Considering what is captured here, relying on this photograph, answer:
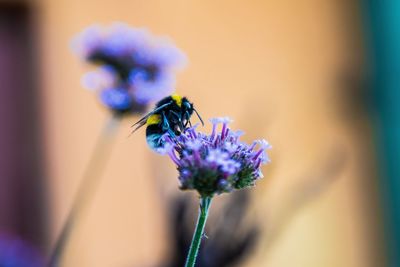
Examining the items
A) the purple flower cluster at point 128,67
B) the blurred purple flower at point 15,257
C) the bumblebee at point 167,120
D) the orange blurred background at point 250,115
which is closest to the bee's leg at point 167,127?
the bumblebee at point 167,120

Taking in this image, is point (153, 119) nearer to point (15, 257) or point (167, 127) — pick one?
point (167, 127)

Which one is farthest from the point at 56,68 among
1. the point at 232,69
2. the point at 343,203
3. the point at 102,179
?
the point at 343,203

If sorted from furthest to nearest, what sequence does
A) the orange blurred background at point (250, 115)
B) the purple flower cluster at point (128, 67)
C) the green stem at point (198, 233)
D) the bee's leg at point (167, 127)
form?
the orange blurred background at point (250, 115), the purple flower cluster at point (128, 67), the bee's leg at point (167, 127), the green stem at point (198, 233)

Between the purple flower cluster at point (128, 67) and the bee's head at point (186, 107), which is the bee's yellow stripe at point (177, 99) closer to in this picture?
the bee's head at point (186, 107)

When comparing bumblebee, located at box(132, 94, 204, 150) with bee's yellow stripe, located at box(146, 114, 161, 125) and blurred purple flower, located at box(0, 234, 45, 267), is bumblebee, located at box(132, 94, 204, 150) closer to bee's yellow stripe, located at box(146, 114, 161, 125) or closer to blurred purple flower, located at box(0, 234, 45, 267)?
bee's yellow stripe, located at box(146, 114, 161, 125)

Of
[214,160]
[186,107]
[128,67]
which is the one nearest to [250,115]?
[128,67]

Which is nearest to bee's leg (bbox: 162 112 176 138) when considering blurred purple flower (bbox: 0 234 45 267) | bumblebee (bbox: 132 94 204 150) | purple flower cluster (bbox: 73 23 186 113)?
bumblebee (bbox: 132 94 204 150)

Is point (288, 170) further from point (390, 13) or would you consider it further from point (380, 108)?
point (390, 13)
